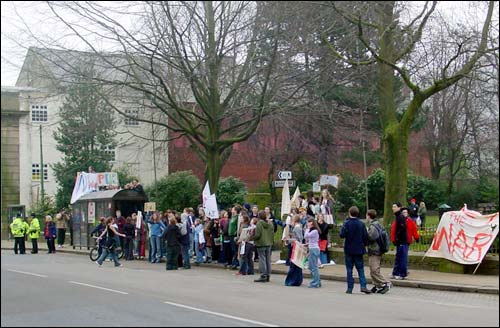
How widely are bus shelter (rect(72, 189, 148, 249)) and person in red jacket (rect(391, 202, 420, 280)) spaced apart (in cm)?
1510

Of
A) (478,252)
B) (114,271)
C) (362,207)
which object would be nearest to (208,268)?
(114,271)

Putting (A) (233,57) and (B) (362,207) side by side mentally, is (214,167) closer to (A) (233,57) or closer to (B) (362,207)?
(A) (233,57)

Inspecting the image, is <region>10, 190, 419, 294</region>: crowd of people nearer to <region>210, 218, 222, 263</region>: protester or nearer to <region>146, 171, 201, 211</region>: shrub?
<region>210, 218, 222, 263</region>: protester

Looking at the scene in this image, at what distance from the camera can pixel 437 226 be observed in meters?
19.7

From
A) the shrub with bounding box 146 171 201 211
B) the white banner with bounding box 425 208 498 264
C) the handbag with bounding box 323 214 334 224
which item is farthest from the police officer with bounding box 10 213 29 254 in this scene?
the white banner with bounding box 425 208 498 264

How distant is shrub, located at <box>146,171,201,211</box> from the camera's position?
39.1m

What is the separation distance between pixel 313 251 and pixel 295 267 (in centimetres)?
57

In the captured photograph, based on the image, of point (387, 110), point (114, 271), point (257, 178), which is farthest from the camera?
point (257, 178)

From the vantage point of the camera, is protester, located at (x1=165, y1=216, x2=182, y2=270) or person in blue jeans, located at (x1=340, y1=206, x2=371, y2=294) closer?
person in blue jeans, located at (x1=340, y1=206, x2=371, y2=294)

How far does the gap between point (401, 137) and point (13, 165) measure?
1796 centimetres

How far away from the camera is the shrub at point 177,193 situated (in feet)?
128

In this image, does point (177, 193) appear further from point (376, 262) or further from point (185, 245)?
point (376, 262)

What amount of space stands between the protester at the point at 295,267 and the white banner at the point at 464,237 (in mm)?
3455

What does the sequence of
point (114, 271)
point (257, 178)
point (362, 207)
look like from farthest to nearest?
point (257, 178) < point (362, 207) < point (114, 271)
